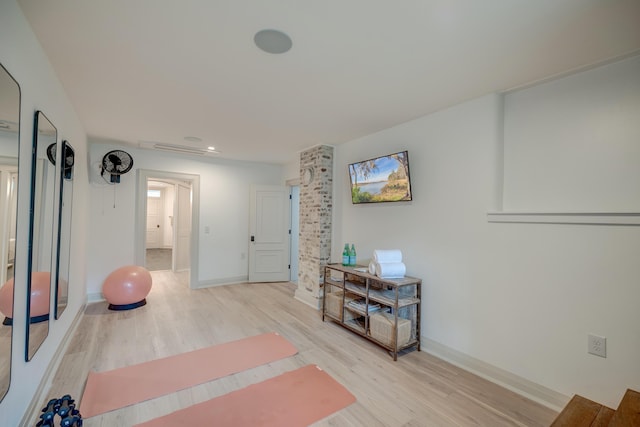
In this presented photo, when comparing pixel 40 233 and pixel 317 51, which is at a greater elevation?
pixel 317 51

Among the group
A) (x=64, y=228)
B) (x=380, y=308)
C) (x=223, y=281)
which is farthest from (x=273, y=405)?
(x=223, y=281)

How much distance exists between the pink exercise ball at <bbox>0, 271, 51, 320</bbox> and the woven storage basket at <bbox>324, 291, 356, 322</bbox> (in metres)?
2.70

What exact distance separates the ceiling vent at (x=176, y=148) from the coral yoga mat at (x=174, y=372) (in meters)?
3.15

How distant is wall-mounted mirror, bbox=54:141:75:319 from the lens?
239 cm

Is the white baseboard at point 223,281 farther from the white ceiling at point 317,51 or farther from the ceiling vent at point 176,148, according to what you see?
the white ceiling at point 317,51

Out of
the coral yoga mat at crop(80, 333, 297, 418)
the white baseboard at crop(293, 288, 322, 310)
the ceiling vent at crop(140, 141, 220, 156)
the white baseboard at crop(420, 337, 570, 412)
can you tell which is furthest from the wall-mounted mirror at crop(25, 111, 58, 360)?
the white baseboard at crop(420, 337, 570, 412)

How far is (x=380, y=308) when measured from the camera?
122 inches

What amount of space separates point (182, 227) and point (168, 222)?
403cm

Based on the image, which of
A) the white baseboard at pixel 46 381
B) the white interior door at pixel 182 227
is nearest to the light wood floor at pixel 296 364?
the white baseboard at pixel 46 381

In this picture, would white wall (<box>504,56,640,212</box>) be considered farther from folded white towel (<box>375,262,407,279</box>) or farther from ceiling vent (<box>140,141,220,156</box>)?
ceiling vent (<box>140,141,220,156</box>)

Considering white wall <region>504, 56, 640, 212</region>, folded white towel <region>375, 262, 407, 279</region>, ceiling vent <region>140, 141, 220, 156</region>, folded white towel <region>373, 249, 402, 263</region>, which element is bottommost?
folded white towel <region>375, 262, 407, 279</region>

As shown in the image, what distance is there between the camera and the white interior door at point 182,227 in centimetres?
649

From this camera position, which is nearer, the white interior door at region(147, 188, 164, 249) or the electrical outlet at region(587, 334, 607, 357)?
the electrical outlet at region(587, 334, 607, 357)

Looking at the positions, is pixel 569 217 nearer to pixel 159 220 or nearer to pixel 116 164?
pixel 116 164
